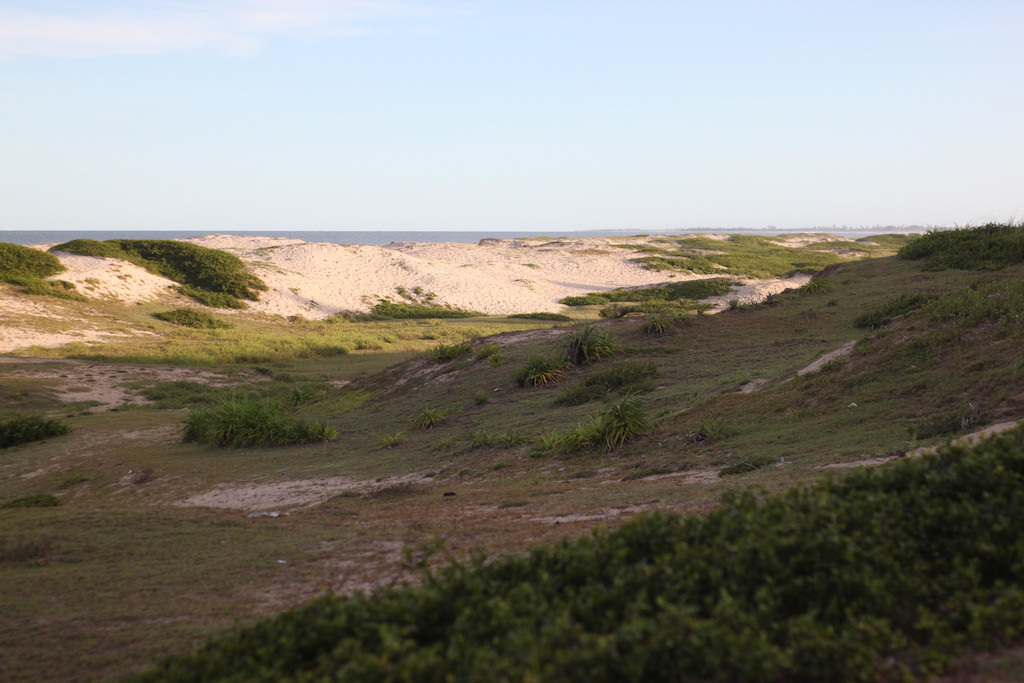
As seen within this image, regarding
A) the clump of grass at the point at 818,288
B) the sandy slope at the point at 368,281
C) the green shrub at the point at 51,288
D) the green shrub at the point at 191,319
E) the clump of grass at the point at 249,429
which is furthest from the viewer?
the sandy slope at the point at 368,281

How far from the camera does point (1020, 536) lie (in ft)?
10.6

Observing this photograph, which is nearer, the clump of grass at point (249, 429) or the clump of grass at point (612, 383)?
the clump of grass at point (612, 383)

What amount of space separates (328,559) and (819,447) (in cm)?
454

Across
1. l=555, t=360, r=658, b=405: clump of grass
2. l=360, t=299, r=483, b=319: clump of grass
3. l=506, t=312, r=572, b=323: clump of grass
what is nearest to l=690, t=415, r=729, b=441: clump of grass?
l=555, t=360, r=658, b=405: clump of grass

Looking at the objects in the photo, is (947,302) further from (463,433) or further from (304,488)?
(304,488)

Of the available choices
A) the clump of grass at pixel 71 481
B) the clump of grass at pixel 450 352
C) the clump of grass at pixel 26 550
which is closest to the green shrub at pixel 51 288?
the clump of grass at pixel 450 352

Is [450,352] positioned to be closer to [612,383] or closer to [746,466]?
[612,383]

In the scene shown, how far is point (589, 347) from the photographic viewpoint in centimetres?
1380

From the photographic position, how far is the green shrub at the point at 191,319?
29.8 meters

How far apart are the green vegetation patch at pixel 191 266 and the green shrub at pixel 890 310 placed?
28.0m

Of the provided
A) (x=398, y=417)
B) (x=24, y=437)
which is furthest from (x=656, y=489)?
(x=24, y=437)

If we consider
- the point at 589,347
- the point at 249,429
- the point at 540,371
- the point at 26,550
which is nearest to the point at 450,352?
the point at 540,371

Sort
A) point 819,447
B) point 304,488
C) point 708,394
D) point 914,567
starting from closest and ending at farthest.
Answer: point 914,567 < point 819,447 < point 304,488 < point 708,394

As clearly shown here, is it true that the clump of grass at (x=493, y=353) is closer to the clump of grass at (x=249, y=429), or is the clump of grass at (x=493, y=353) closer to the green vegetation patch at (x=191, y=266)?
the clump of grass at (x=249, y=429)
